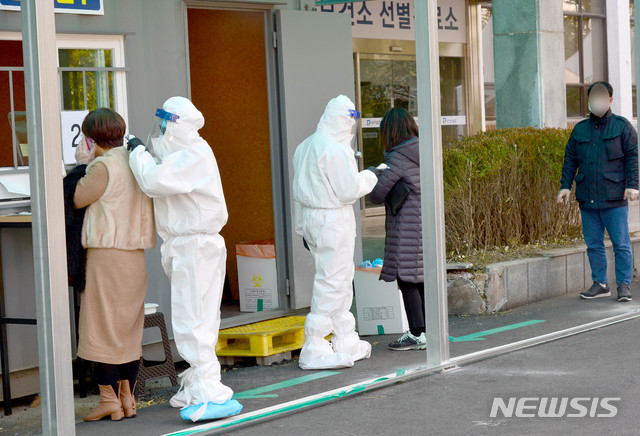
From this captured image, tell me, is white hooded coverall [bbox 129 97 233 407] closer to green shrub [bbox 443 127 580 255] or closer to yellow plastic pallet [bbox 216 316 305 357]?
yellow plastic pallet [bbox 216 316 305 357]

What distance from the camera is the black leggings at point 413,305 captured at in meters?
7.26

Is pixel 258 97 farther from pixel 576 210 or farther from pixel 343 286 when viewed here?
pixel 576 210

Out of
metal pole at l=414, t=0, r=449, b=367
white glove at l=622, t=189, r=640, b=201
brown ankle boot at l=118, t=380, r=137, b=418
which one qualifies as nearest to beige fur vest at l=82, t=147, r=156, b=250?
brown ankle boot at l=118, t=380, r=137, b=418

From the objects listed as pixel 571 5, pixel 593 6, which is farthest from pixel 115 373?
pixel 593 6

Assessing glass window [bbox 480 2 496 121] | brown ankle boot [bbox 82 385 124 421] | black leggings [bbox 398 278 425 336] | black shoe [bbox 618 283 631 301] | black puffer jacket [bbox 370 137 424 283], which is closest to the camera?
brown ankle boot [bbox 82 385 124 421]

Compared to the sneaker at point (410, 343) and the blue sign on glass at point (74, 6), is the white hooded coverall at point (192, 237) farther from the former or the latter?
the sneaker at point (410, 343)

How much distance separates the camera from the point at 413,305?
7277 mm

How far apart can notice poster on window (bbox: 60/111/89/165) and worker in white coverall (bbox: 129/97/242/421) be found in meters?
1.34

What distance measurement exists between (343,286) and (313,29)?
2.58 m

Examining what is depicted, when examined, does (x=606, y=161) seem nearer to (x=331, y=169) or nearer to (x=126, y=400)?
(x=331, y=169)

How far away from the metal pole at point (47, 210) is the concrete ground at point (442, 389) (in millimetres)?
960

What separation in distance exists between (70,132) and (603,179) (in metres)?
4.66

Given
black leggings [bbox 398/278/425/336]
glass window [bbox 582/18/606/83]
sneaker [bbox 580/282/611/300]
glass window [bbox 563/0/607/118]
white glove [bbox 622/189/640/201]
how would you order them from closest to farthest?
1. black leggings [bbox 398/278/425/336]
2. white glove [bbox 622/189/640/201]
3. sneaker [bbox 580/282/611/300]
4. glass window [bbox 563/0/607/118]
5. glass window [bbox 582/18/606/83]

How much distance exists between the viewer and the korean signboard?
1343cm
